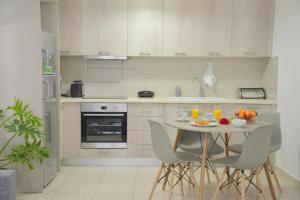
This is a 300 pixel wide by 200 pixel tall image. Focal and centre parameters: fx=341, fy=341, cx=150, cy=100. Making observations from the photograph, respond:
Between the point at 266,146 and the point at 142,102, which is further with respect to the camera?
the point at 142,102

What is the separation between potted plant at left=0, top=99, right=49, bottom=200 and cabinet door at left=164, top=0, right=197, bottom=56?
86.4 inches

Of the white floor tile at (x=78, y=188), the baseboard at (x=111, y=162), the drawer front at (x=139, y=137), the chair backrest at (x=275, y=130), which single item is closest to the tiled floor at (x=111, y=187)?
the white floor tile at (x=78, y=188)

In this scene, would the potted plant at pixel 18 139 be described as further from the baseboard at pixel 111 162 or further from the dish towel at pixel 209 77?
the dish towel at pixel 209 77

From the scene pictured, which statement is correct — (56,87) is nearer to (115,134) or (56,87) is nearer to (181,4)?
(115,134)

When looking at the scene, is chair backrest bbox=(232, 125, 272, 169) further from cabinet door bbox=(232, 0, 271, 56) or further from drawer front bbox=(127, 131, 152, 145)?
cabinet door bbox=(232, 0, 271, 56)

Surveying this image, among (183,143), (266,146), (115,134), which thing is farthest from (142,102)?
(266,146)

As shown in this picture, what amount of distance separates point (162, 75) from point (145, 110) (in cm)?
81

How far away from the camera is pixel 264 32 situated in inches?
187

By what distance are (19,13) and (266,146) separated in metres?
2.69

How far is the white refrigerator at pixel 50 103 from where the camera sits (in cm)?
369

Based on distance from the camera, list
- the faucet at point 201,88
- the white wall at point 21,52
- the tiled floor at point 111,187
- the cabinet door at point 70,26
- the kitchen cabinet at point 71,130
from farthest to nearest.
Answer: the faucet at point 201,88
the cabinet door at point 70,26
the kitchen cabinet at point 71,130
the tiled floor at point 111,187
the white wall at point 21,52

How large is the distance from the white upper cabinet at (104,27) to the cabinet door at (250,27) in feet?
5.09

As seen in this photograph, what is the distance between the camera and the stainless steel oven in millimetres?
4570

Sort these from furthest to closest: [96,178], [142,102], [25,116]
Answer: [142,102]
[96,178]
[25,116]
